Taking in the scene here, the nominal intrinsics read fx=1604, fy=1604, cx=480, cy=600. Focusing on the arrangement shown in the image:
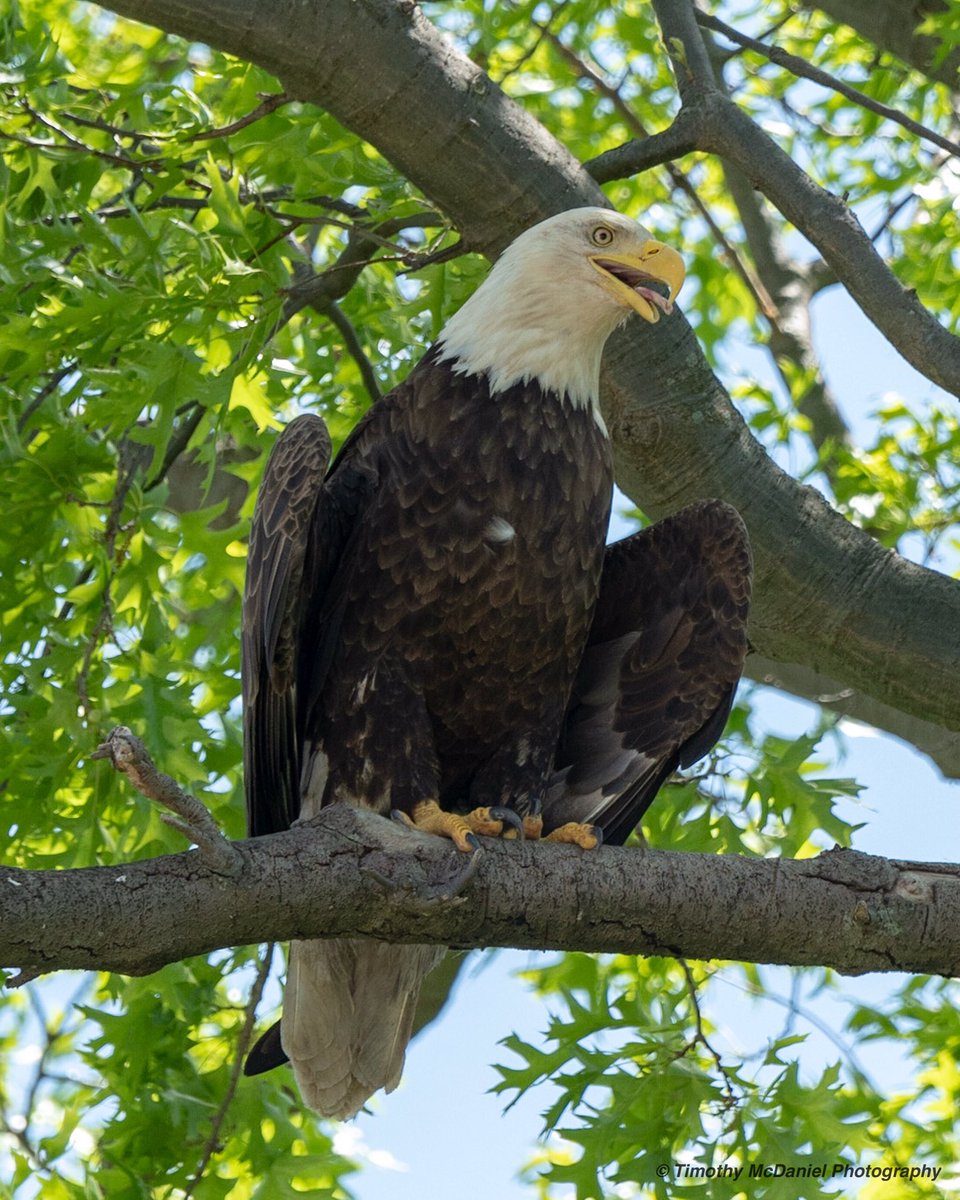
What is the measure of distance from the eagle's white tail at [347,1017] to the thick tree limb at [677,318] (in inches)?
50.1

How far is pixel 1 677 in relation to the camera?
412 centimetres

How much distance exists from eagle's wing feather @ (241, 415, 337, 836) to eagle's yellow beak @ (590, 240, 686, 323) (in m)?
0.78

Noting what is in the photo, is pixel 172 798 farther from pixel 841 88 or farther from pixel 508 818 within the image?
pixel 841 88

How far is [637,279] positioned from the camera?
12.9 ft

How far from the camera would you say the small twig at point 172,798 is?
207 centimetres

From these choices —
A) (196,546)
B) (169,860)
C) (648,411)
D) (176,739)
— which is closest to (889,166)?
(648,411)

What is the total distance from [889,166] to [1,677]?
165 inches

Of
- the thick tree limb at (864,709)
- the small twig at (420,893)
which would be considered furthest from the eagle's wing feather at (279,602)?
the thick tree limb at (864,709)

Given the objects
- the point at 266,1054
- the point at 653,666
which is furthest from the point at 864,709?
the point at 266,1054

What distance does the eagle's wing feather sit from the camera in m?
3.51

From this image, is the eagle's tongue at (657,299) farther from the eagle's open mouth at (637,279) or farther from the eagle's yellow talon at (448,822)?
the eagle's yellow talon at (448,822)

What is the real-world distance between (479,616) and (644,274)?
→ 0.97 m

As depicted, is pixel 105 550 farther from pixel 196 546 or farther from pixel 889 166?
pixel 889 166

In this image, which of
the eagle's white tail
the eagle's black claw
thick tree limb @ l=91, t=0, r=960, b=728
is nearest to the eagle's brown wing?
thick tree limb @ l=91, t=0, r=960, b=728
